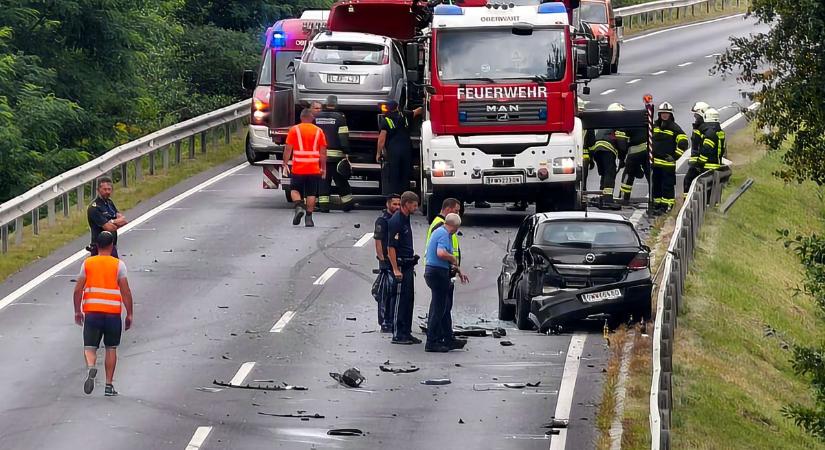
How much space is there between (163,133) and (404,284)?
13.9 m

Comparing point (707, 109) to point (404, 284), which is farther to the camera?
point (707, 109)

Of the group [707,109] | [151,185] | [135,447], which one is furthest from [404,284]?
A: [151,185]

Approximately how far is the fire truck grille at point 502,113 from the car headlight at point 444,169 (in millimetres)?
639

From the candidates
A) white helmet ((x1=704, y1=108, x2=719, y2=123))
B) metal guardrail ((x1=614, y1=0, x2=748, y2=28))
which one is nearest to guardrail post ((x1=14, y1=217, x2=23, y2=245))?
white helmet ((x1=704, y1=108, x2=719, y2=123))

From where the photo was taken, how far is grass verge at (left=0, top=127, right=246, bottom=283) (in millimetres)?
24266

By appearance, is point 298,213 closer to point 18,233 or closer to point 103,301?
point 18,233

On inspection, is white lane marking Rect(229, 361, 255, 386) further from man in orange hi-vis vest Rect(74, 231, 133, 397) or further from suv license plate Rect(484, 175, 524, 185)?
suv license plate Rect(484, 175, 524, 185)

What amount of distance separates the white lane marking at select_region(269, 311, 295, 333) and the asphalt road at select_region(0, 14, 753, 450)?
0.02m

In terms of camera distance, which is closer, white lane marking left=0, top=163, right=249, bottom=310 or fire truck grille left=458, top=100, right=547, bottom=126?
white lane marking left=0, top=163, right=249, bottom=310

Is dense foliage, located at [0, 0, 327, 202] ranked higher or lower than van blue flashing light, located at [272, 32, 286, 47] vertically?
lower

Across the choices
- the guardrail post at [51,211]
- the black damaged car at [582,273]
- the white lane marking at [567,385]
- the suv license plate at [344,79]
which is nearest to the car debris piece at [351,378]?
the white lane marking at [567,385]

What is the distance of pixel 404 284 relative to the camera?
19234 mm

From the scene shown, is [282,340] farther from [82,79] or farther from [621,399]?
[82,79]

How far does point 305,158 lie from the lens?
25.8m
